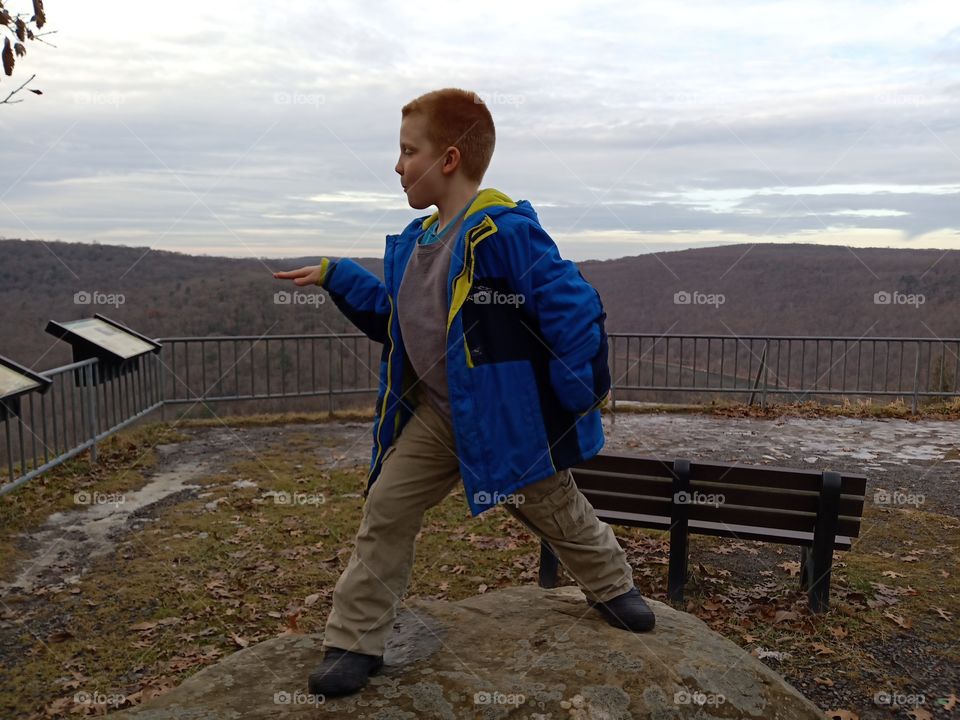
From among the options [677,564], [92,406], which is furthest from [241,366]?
[677,564]

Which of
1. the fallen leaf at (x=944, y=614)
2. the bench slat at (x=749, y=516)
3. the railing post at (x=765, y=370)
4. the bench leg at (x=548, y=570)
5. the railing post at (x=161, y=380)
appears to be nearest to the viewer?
the bench slat at (x=749, y=516)

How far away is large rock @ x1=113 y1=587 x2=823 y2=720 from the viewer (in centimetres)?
256

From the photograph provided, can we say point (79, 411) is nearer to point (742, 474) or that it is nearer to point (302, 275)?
point (302, 275)

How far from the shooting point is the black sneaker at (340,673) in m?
2.63

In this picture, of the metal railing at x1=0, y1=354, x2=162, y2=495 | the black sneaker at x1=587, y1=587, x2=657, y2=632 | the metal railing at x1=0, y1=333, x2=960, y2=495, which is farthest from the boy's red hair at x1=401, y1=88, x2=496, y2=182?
the metal railing at x1=0, y1=354, x2=162, y2=495

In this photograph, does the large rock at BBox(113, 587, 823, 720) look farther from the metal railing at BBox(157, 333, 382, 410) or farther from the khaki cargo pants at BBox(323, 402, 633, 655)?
the metal railing at BBox(157, 333, 382, 410)

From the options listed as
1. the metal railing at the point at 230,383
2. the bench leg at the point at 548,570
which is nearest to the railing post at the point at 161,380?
the metal railing at the point at 230,383

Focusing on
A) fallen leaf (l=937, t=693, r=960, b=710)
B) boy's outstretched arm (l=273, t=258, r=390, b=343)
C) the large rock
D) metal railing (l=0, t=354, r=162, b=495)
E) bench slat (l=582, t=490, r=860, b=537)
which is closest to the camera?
the large rock

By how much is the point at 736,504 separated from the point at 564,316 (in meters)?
2.86

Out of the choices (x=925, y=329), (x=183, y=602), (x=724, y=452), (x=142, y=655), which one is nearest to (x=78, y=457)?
(x=183, y=602)

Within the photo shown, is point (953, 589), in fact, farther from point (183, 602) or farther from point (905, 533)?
point (183, 602)

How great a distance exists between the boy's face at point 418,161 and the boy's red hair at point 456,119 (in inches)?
0.9

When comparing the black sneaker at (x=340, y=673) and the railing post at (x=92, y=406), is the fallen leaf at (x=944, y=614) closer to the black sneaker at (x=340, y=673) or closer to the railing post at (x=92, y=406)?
the black sneaker at (x=340, y=673)

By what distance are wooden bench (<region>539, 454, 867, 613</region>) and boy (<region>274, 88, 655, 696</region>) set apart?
205cm
